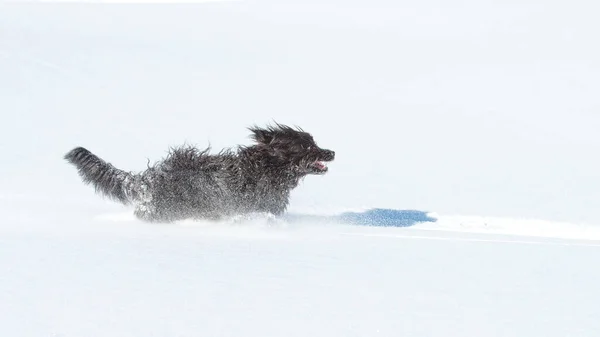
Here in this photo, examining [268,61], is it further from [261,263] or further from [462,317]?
[462,317]

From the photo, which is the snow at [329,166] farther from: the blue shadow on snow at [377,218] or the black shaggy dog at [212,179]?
the black shaggy dog at [212,179]

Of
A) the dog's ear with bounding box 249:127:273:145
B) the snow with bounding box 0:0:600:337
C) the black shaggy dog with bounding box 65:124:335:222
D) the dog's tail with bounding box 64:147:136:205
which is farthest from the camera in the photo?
the dog's ear with bounding box 249:127:273:145

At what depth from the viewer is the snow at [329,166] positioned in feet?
16.3

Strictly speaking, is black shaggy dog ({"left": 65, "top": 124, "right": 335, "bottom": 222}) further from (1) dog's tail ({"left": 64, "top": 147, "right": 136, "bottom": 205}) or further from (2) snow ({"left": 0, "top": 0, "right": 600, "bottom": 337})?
(2) snow ({"left": 0, "top": 0, "right": 600, "bottom": 337})

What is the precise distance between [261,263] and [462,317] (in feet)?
5.78

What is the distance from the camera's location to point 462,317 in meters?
4.88

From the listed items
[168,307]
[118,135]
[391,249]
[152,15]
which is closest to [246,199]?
[391,249]

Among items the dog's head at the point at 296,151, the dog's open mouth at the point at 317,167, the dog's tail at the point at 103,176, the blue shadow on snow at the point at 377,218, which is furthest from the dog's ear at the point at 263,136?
the dog's tail at the point at 103,176

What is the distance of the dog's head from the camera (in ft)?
27.8

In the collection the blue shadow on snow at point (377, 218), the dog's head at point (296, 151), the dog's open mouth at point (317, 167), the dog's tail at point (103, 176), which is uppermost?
the dog's head at point (296, 151)

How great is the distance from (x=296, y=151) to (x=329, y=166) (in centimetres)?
243

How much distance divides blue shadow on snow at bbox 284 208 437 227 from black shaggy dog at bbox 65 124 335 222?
0.48 m

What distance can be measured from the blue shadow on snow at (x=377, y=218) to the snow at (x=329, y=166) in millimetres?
36

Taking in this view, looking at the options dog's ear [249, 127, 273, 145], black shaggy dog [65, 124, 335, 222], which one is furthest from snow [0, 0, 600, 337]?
dog's ear [249, 127, 273, 145]
